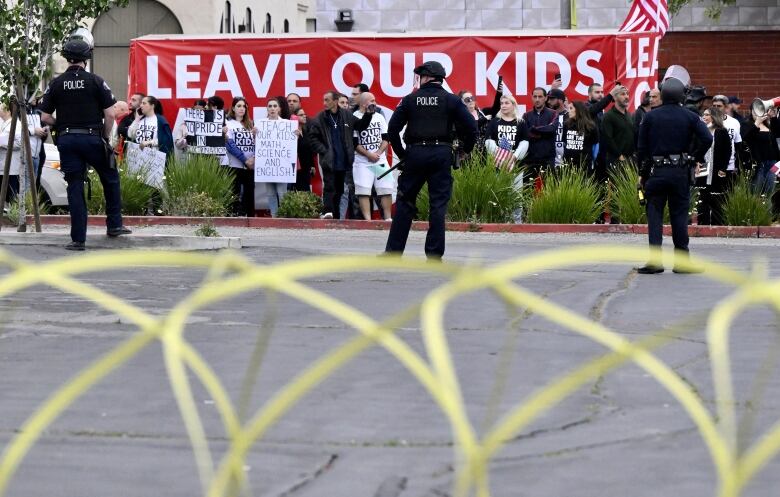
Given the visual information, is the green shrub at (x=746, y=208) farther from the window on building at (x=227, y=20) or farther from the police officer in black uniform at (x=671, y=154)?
the window on building at (x=227, y=20)

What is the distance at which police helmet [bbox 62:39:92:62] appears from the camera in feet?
47.1

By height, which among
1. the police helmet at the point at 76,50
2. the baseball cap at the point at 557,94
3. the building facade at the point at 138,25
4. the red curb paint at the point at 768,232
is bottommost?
the red curb paint at the point at 768,232

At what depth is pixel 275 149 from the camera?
20.5m

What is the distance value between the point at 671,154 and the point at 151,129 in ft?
29.4

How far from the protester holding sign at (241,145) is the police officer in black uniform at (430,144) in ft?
25.2

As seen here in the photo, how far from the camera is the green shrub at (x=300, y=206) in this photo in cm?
2016

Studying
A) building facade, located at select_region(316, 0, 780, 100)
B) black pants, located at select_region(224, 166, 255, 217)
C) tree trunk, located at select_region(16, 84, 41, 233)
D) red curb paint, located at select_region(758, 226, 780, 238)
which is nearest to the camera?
tree trunk, located at select_region(16, 84, 41, 233)

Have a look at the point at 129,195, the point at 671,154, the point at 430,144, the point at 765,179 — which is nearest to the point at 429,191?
the point at 430,144

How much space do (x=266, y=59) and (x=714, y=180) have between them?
6563 millimetres

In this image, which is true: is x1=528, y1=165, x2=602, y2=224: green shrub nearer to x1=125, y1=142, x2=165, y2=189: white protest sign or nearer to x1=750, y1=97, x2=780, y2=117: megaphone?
x1=750, y1=97, x2=780, y2=117: megaphone

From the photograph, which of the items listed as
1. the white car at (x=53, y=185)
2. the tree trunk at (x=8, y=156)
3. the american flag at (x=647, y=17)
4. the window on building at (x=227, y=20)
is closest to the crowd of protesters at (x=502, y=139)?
the white car at (x=53, y=185)

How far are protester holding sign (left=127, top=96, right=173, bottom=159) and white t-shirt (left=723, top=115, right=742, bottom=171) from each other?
704 centimetres

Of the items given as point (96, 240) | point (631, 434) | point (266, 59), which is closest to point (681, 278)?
point (96, 240)

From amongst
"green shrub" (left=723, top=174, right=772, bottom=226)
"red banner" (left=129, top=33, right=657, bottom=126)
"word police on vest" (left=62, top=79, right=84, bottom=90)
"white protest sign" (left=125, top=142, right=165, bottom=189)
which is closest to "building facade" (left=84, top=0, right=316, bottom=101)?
"red banner" (left=129, top=33, right=657, bottom=126)
